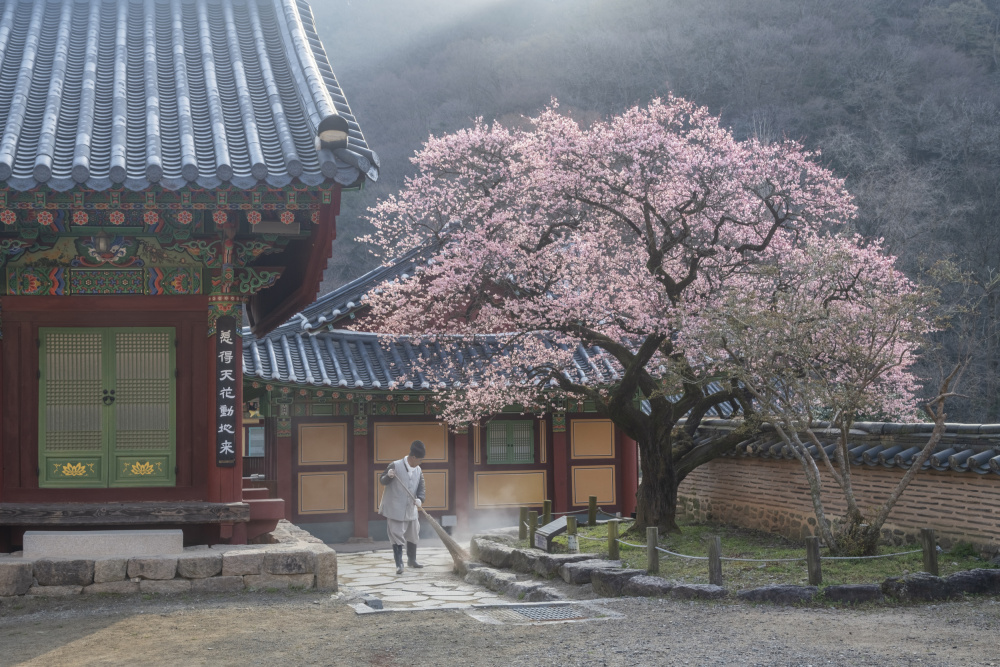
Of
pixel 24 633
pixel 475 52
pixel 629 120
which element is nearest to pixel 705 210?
pixel 629 120

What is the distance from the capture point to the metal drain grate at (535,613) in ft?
24.8

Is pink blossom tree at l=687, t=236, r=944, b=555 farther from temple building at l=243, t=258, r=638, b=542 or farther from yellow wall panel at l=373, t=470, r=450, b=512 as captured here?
yellow wall panel at l=373, t=470, r=450, b=512

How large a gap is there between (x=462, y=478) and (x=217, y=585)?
1181 centimetres

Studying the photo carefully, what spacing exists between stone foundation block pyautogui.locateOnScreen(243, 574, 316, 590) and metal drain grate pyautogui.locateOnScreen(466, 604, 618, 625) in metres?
1.44

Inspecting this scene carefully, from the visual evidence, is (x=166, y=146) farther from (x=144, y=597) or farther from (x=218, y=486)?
(x=144, y=597)

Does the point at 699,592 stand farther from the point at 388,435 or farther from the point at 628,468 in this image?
the point at 628,468

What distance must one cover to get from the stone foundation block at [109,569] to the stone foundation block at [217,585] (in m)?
0.58

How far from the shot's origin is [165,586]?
7891 mm

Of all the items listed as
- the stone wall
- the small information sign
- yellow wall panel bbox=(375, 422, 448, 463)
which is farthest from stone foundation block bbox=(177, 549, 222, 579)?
yellow wall panel bbox=(375, 422, 448, 463)

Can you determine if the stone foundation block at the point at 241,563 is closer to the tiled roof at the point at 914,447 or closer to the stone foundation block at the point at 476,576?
the stone foundation block at the point at 476,576

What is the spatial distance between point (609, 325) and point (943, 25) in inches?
1413

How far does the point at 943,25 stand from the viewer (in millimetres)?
42281

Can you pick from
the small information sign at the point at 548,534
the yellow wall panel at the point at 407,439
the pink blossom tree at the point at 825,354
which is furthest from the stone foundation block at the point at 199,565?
the yellow wall panel at the point at 407,439

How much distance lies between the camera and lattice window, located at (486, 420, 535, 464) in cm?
1994
